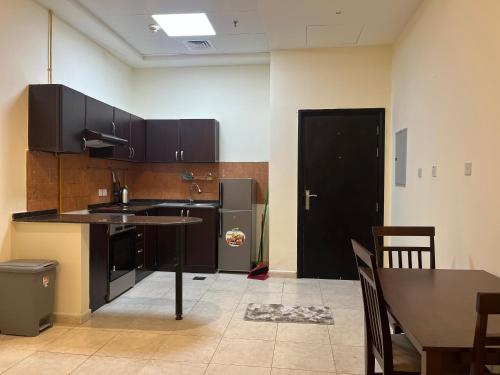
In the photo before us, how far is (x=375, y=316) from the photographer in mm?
1813

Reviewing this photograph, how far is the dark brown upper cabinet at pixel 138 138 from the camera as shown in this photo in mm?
5043

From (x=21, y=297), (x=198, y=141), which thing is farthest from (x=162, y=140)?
Answer: (x=21, y=297)

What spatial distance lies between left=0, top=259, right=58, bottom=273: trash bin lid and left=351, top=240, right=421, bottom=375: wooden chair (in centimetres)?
257

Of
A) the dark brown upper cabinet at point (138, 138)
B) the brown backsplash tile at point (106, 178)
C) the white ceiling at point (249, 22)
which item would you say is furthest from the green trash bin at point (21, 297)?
the white ceiling at point (249, 22)

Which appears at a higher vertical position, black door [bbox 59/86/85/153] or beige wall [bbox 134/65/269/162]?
beige wall [bbox 134/65/269/162]

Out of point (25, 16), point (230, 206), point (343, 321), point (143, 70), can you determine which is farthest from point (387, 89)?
point (25, 16)

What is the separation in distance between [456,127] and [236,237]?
322 centimetres

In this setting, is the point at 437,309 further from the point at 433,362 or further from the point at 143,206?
the point at 143,206

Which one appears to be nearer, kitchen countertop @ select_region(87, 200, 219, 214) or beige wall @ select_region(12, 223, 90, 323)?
beige wall @ select_region(12, 223, 90, 323)

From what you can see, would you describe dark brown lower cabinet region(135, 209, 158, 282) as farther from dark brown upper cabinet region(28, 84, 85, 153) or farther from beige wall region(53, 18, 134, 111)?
beige wall region(53, 18, 134, 111)

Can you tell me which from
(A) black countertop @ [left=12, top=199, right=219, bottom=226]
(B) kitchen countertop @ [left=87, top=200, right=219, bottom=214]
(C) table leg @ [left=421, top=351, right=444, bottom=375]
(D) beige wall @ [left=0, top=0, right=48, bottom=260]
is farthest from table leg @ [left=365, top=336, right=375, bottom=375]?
(B) kitchen countertop @ [left=87, top=200, right=219, bottom=214]

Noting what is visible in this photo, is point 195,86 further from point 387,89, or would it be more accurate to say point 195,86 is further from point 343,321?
point 343,321

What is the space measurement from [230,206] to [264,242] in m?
0.83

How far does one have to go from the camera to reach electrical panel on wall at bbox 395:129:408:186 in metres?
3.98
